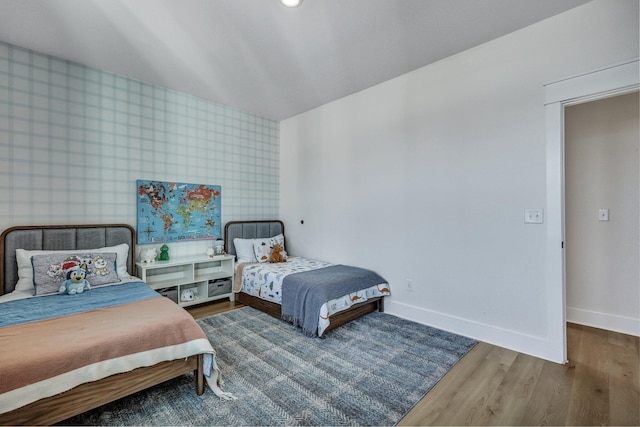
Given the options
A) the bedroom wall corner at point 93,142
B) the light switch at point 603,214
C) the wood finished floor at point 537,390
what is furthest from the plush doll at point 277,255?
the light switch at point 603,214

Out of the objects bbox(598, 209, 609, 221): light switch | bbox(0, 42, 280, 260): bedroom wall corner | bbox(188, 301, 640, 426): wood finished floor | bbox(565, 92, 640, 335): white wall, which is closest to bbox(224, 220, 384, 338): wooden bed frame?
bbox(0, 42, 280, 260): bedroom wall corner

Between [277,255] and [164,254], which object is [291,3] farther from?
[164,254]

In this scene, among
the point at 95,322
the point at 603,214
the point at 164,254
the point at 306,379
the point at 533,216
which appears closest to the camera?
the point at 95,322

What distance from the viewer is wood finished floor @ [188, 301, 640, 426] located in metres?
1.63

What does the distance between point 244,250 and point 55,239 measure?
76.6 inches

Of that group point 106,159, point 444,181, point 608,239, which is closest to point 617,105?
point 608,239

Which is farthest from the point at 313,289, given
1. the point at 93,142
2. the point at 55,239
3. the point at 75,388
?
the point at 93,142

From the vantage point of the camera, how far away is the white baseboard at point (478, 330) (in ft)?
7.56

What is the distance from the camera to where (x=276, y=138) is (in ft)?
15.5

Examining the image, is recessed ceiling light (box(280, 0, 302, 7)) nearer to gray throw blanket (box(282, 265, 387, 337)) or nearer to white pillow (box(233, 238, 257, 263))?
gray throw blanket (box(282, 265, 387, 337))

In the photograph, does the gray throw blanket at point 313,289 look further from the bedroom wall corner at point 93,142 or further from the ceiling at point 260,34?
the ceiling at point 260,34

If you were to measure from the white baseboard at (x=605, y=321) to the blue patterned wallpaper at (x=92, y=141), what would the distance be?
4.35 m

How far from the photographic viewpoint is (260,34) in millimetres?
2396

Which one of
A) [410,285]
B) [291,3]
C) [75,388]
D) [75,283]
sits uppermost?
[291,3]
